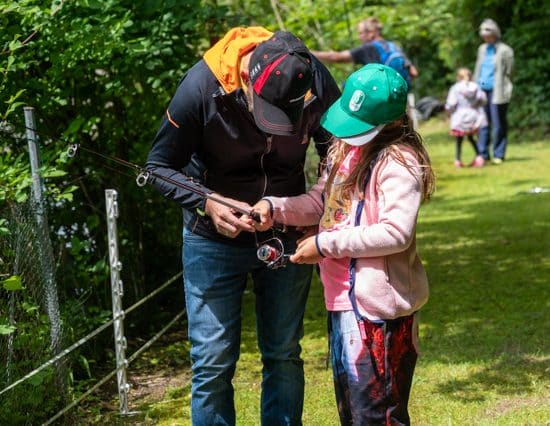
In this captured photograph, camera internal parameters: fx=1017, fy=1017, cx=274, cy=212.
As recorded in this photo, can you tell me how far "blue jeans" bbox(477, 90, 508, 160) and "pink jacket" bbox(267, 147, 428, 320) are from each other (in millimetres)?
11763

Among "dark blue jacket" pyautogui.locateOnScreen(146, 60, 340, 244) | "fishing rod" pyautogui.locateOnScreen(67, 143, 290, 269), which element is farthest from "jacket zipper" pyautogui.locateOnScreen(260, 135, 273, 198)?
"fishing rod" pyautogui.locateOnScreen(67, 143, 290, 269)

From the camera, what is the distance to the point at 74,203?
598 cm

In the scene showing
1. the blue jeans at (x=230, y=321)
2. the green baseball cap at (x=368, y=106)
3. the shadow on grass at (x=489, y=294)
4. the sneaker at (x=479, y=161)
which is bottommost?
the sneaker at (x=479, y=161)

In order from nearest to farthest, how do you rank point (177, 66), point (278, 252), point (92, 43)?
point (278, 252), point (92, 43), point (177, 66)

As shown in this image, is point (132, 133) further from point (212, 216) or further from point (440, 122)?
point (440, 122)

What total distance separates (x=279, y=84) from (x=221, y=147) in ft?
1.40

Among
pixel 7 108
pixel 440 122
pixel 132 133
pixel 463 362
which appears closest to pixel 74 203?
pixel 132 133

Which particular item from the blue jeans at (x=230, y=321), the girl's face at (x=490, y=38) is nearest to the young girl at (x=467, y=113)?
the girl's face at (x=490, y=38)

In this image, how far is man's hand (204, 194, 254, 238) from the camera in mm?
3539

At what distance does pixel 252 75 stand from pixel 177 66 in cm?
254

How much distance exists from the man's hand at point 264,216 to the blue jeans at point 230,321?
0.69ft

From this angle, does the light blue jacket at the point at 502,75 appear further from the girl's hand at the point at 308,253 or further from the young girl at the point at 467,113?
the girl's hand at the point at 308,253

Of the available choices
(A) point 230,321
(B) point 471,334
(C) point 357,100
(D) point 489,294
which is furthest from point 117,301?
(D) point 489,294

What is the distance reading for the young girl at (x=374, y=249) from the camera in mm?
3260
